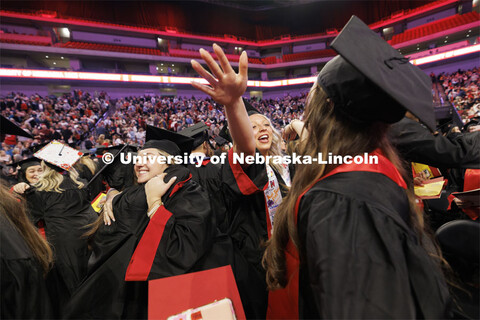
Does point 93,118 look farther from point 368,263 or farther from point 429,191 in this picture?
point 368,263

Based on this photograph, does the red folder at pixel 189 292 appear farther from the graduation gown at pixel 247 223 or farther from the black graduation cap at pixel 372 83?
the black graduation cap at pixel 372 83

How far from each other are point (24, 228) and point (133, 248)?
68 centimetres

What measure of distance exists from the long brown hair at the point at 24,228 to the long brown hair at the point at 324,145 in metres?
1.43

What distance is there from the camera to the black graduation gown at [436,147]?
5.98 ft

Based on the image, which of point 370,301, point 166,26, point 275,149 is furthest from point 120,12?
A: point 370,301

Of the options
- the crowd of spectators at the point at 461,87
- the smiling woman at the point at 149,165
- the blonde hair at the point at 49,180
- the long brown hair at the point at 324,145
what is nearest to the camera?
the long brown hair at the point at 324,145

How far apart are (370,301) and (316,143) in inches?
23.5

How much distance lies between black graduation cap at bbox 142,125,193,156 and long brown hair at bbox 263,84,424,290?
1.50 m

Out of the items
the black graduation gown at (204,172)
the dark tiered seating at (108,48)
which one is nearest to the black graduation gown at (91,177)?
the black graduation gown at (204,172)

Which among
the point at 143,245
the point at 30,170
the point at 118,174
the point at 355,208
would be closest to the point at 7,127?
the point at 143,245

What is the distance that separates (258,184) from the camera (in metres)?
1.68

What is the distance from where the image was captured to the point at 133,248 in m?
1.79

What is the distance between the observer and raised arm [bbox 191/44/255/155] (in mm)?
1066

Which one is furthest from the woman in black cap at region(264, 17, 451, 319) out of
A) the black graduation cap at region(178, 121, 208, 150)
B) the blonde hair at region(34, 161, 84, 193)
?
the blonde hair at region(34, 161, 84, 193)
